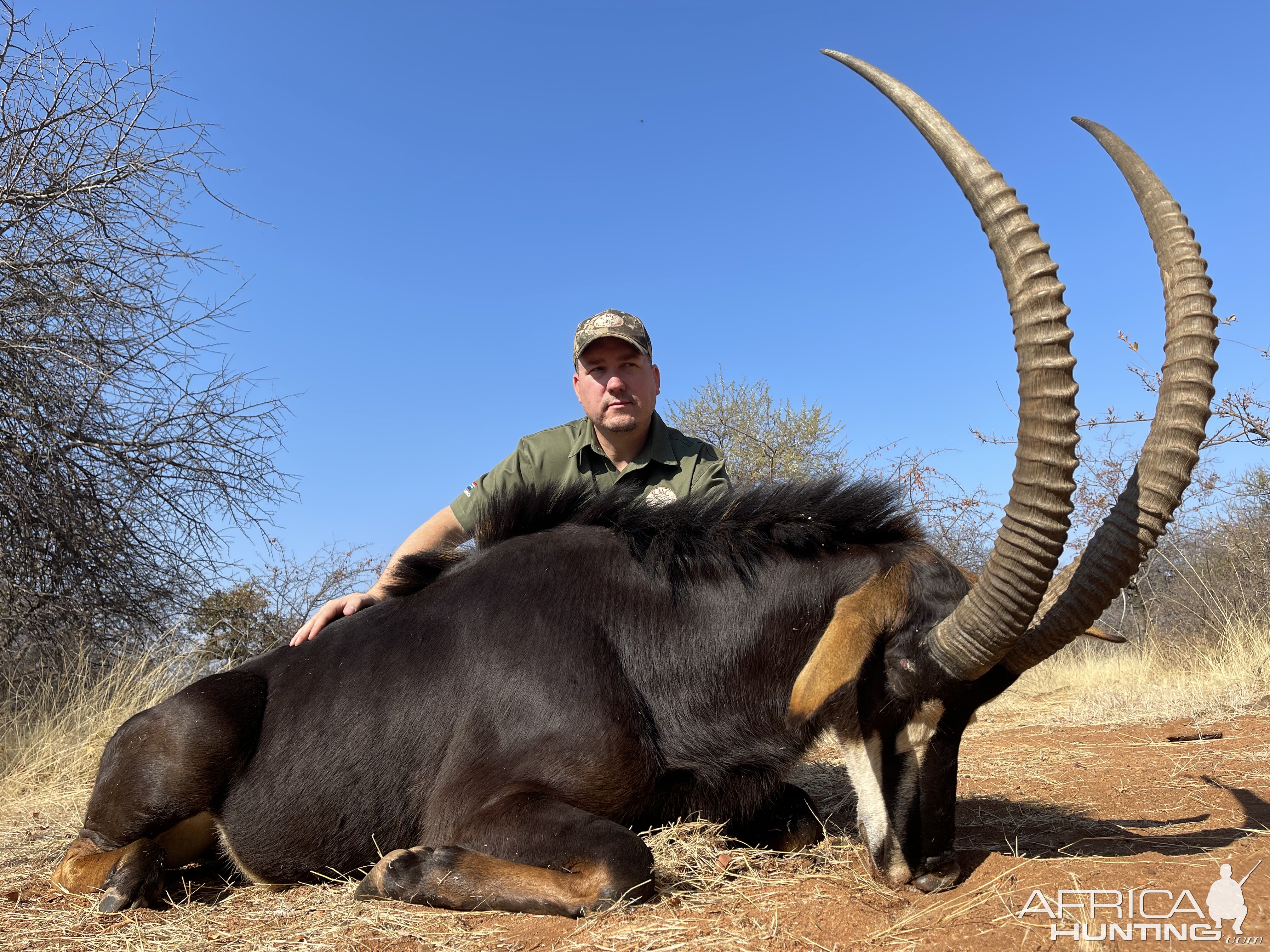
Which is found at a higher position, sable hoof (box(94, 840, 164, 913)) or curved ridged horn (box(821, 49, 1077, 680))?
curved ridged horn (box(821, 49, 1077, 680))

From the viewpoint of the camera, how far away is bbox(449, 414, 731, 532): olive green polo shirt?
228 inches

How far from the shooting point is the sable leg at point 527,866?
308 centimetres

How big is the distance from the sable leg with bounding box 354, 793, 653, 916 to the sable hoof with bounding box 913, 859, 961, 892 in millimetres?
985

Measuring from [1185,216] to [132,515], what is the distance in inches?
406

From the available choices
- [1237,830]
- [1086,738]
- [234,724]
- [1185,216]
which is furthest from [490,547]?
[1086,738]

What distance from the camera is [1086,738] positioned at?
6.84m

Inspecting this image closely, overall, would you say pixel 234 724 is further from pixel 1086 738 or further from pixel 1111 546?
pixel 1086 738

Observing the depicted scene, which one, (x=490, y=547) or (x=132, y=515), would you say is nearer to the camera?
(x=490, y=547)

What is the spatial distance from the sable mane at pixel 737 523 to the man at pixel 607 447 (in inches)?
34.0

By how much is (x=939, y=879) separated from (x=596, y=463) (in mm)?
3463

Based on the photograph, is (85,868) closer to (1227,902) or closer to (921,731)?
(921,731)
